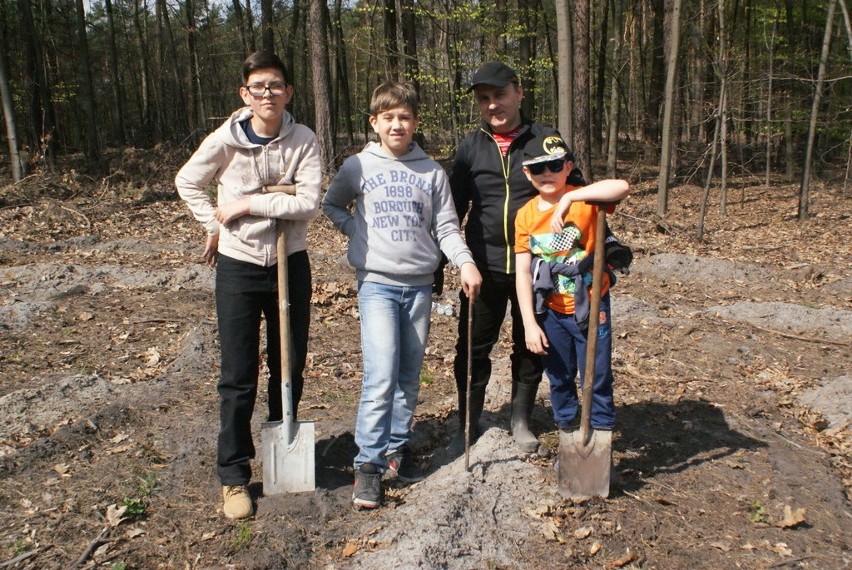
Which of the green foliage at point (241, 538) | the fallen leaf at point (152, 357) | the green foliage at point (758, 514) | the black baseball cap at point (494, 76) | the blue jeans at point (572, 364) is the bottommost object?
the green foliage at point (758, 514)

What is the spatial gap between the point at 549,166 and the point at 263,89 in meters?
1.41

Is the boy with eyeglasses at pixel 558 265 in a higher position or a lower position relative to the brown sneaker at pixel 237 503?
higher

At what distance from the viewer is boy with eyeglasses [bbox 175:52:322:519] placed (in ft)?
11.2

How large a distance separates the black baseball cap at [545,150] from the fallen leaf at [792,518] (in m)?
2.08

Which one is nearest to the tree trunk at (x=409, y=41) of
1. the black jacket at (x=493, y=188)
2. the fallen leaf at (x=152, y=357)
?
the fallen leaf at (x=152, y=357)

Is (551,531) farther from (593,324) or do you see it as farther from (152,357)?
(152,357)

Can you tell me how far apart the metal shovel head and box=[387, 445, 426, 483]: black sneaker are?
0.82m

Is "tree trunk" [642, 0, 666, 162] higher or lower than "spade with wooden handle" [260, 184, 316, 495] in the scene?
higher

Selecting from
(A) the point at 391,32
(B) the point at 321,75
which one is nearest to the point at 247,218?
(B) the point at 321,75

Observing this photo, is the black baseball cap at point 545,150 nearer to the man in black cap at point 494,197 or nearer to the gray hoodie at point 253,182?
the man in black cap at point 494,197

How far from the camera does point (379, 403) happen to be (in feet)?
11.9

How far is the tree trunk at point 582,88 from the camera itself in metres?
13.1

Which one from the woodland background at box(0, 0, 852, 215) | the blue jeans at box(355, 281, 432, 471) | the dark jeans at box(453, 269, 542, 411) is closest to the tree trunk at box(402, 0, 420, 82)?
the woodland background at box(0, 0, 852, 215)

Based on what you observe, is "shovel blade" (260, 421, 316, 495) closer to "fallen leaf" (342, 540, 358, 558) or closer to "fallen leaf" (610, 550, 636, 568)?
"fallen leaf" (342, 540, 358, 558)
